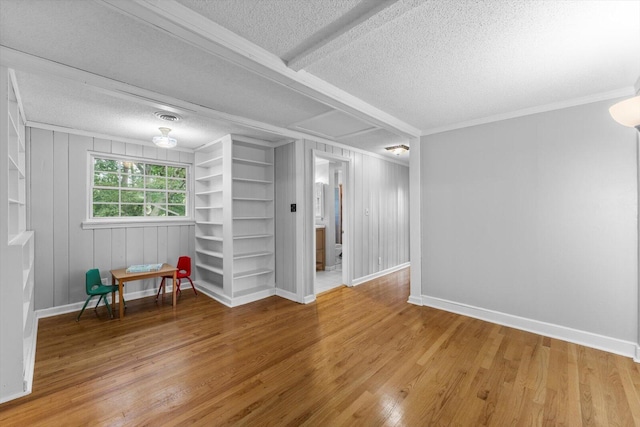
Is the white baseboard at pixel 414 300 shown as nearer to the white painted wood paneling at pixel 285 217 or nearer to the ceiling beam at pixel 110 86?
the white painted wood paneling at pixel 285 217

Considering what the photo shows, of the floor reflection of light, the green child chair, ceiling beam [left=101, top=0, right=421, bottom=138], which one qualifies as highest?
ceiling beam [left=101, top=0, right=421, bottom=138]

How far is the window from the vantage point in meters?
3.98

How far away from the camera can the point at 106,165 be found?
13.3ft

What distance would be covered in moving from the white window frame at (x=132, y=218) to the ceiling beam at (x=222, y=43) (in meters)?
3.28

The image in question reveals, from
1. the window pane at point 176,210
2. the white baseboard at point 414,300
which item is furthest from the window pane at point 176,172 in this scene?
the white baseboard at point 414,300

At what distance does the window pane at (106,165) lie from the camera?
3965 millimetres

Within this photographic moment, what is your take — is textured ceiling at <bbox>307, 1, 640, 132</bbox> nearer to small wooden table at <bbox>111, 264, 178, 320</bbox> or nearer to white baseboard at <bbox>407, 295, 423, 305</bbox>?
white baseboard at <bbox>407, 295, 423, 305</bbox>

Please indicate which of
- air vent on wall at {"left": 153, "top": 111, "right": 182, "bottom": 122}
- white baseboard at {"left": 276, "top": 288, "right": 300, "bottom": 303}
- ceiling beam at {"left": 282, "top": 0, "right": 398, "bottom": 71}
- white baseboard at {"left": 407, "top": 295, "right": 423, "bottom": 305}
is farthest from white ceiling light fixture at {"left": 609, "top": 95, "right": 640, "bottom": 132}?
air vent on wall at {"left": 153, "top": 111, "right": 182, "bottom": 122}

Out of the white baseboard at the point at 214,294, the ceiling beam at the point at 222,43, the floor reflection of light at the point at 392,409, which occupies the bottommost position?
the floor reflection of light at the point at 392,409

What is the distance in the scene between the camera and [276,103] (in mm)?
2889

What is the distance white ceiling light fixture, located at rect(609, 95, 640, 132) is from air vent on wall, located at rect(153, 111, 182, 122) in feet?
12.5

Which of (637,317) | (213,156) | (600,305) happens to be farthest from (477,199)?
(213,156)

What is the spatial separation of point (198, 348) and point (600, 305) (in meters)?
3.97

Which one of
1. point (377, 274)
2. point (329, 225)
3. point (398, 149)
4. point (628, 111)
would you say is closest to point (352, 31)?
point (628, 111)
